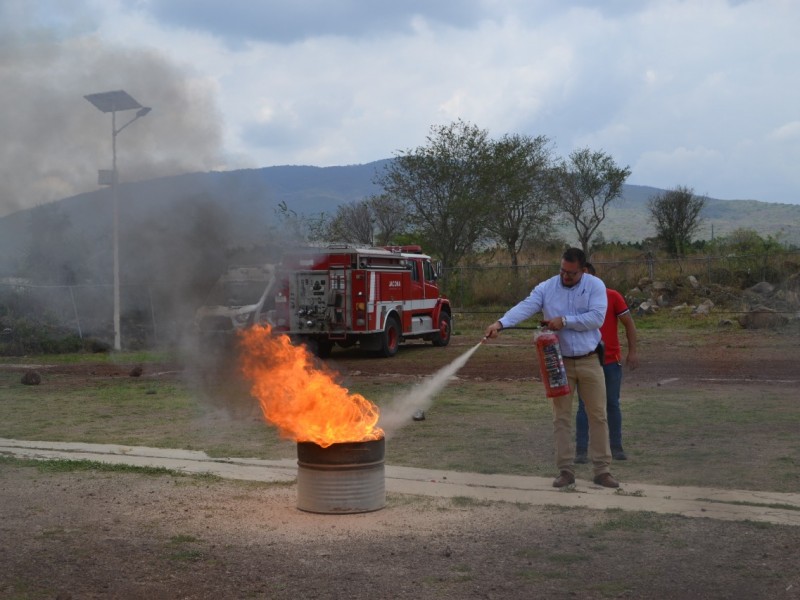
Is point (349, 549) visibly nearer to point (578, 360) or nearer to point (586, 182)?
point (578, 360)

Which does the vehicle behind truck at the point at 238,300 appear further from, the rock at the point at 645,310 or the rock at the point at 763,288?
the rock at the point at 763,288

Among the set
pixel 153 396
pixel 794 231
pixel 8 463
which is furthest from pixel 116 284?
pixel 794 231

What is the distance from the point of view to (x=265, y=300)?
21.3 meters

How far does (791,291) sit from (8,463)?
27.5 meters

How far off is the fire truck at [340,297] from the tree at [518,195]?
20503mm

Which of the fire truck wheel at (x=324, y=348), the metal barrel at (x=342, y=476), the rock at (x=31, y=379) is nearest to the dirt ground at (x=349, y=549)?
the metal barrel at (x=342, y=476)

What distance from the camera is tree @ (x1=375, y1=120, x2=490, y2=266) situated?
41.6m

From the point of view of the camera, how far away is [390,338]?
23312 millimetres

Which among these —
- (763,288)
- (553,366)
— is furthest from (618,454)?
(763,288)

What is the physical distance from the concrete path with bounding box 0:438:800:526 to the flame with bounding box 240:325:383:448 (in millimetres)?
698

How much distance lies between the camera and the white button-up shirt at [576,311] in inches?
316

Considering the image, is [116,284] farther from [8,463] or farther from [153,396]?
[8,463]

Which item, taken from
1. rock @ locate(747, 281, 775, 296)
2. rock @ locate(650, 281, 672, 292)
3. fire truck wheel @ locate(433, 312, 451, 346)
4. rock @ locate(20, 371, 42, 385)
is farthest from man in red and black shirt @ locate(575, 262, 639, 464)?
rock @ locate(650, 281, 672, 292)

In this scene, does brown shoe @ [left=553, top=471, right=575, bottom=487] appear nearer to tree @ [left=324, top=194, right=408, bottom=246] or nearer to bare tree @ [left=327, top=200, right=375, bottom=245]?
tree @ [left=324, top=194, right=408, bottom=246]
